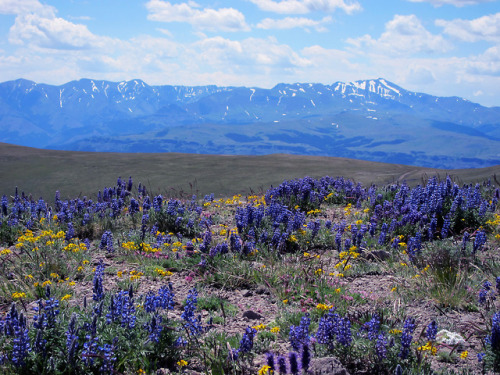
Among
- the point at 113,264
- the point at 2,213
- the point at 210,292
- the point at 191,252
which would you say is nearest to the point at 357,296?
the point at 210,292

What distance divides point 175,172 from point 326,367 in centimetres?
1324

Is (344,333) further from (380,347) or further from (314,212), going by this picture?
(314,212)

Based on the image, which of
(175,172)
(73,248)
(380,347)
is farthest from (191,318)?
(175,172)

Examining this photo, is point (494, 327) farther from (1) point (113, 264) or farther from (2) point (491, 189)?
(2) point (491, 189)

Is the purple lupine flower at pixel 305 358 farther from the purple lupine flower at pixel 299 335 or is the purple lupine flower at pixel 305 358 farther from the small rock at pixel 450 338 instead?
the small rock at pixel 450 338

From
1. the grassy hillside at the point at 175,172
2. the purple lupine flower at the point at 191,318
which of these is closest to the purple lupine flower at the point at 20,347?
the purple lupine flower at the point at 191,318

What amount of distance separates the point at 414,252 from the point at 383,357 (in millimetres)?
2767

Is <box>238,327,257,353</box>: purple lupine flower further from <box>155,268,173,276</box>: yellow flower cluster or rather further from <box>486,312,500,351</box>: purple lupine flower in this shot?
<box>155,268,173,276</box>: yellow flower cluster

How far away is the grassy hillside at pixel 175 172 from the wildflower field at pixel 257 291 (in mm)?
4695

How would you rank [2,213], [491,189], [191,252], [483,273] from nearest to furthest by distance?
1. [483,273]
2. [191,252]
3. [2,213]
4. [491,189]

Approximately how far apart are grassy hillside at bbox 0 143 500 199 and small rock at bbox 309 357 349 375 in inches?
348

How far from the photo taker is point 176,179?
14.5 meters

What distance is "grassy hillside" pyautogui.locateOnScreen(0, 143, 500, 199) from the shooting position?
13.0m

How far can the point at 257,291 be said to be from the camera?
4.90m
